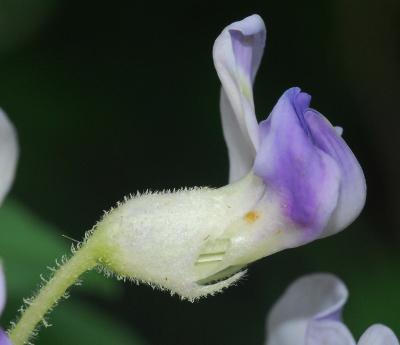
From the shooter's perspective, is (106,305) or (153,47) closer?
(106,305)

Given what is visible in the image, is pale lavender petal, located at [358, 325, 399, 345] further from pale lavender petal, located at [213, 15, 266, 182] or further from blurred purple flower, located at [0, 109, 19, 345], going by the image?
blurred purple flower, located at [0, 109, 19, 345]

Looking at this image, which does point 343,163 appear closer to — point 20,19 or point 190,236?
point 190,236

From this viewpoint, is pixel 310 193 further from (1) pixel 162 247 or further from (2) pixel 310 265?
(2) pixel 310 265

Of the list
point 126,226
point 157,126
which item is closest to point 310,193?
point 126,226

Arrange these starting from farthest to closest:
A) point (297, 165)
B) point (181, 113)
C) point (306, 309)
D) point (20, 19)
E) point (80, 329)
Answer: point (181, 113), point (20, 19), point (80, 329), point (306, 309), point (297, 165)

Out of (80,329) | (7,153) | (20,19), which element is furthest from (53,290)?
(20,19)

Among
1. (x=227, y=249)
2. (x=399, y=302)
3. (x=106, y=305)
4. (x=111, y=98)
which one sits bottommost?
(x=399, y=302)

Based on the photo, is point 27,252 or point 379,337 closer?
point 379,337
